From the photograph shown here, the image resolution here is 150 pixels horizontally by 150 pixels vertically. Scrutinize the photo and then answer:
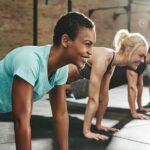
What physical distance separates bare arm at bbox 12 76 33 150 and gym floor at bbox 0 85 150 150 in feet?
4.31

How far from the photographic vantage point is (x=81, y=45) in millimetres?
1509

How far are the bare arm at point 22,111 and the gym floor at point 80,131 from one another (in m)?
1.31

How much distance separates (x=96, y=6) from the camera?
8281mm

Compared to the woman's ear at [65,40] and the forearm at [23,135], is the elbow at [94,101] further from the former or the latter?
the forearm at [23,135]

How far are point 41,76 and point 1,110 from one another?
36 centimetres

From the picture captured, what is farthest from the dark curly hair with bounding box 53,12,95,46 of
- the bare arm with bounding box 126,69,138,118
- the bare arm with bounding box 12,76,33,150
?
the bare arm with bounding box 126,69,138,118

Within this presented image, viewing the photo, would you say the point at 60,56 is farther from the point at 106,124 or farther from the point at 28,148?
the point at 106,124

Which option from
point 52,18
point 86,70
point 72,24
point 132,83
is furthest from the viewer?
point 52,18

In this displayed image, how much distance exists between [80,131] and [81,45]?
6.23 ft

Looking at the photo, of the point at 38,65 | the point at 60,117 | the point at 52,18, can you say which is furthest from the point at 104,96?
the point at 52,18

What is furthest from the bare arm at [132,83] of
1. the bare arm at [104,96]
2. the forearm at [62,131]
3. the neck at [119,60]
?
the forearm at [62,131]

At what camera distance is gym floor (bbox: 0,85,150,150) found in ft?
9.11

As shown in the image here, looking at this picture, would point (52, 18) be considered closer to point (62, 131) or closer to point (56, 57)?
point (62, 131)

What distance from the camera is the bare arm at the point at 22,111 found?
139cm
